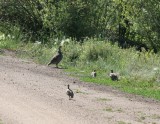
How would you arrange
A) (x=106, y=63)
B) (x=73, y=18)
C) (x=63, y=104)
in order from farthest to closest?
(x=73, y=18), (x=106, y=63), (x=63, y=104)

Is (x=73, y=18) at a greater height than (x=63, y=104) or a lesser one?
greater

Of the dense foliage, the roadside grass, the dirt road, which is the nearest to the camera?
the dirt road

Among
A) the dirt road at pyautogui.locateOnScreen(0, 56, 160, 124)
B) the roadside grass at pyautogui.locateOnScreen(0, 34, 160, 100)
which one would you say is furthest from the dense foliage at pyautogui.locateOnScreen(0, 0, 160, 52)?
the dirt road at pyautogui.locateOnScreen(0, 56, 160, 124)

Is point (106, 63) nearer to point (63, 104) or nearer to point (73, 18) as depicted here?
point (73, 18)

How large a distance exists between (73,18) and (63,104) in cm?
1769

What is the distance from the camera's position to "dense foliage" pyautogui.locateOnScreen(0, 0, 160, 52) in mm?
30578

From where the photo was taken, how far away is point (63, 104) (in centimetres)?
1361

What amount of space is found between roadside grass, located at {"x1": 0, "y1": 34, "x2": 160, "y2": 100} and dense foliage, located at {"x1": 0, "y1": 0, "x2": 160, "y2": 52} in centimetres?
258

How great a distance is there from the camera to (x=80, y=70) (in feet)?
70.9

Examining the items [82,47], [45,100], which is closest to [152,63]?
[82,47]

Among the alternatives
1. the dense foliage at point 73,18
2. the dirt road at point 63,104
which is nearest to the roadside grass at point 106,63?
the dirt road at point 63,104

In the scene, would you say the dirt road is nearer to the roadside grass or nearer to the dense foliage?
the roadside grass

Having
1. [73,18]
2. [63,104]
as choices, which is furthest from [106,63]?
[63,104]

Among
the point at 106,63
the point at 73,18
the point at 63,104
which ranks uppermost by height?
the point at 73,18
